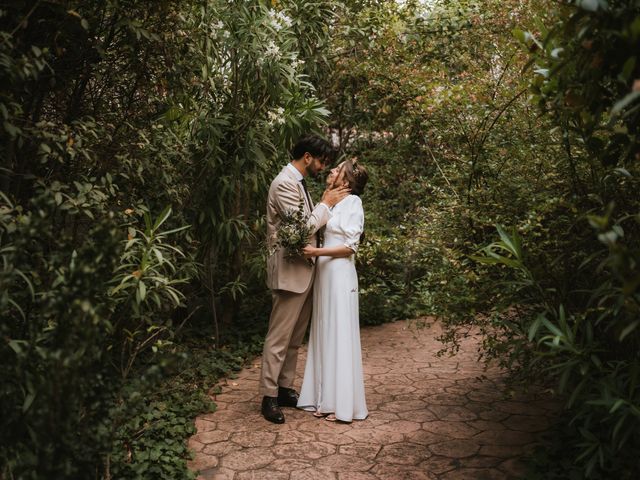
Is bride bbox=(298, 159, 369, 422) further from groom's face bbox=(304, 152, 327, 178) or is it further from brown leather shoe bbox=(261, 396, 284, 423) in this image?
brown leather shoe bbox=(261, 396, 284, 423)

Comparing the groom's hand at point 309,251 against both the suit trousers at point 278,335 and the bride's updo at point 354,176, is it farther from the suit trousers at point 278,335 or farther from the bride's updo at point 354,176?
the bride's updo at point 354,176

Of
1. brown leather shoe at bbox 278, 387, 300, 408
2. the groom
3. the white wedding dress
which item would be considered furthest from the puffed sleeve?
brown leather shoe at bbox 278, 387, 300, 408

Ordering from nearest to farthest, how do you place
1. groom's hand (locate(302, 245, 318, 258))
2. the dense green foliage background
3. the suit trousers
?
the dense green foliage background
groom's hand (locate(302, 245, 318, 258))
the suit trousers

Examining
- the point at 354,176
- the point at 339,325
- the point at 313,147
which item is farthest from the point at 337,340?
the point at 313,147

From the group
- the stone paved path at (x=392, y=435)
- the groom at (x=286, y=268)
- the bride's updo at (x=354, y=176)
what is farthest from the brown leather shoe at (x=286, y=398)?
the bride's updo at (x=354, y=176)

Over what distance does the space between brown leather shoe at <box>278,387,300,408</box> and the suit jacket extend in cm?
92

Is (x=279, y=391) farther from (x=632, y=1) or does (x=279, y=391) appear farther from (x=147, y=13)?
(x=632, y=1)

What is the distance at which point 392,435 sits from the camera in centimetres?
430

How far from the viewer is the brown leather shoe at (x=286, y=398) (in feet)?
15.9

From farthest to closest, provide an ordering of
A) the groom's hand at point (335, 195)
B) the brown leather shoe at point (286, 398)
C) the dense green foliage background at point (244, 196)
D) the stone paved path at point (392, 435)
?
the brown leather shoe at point (286, 398), the groom's hand at point (335, 195), the stone paved path at point (392, 435), the dense green foliage background at point (244, 196)

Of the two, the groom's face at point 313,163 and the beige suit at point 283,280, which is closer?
the beige suit at point 283,280

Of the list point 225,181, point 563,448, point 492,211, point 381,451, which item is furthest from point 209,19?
point 563,448

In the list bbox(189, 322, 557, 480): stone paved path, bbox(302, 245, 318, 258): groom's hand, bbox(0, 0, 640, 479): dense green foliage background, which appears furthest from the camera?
bbox(302, 245, 318, 258): groom's hand

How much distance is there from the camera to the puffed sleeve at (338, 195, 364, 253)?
4.57m
